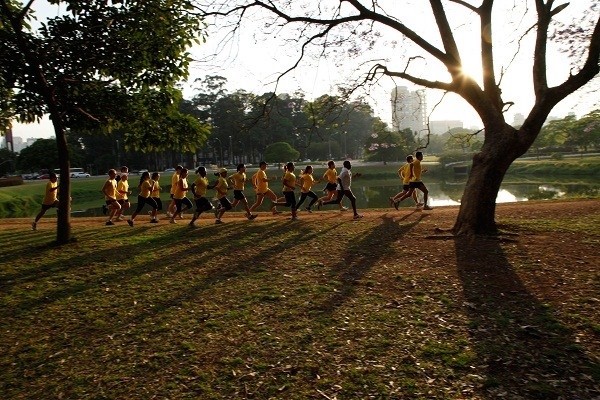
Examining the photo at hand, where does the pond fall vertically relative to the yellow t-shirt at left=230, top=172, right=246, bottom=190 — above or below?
below

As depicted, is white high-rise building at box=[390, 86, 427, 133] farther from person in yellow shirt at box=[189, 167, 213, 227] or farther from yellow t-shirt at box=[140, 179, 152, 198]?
yellow t-shirt at box=[140, 179, 152, 198]

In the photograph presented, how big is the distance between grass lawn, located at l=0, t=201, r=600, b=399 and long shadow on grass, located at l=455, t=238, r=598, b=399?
0.7 inches

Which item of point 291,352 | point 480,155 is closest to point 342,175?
point 480,155

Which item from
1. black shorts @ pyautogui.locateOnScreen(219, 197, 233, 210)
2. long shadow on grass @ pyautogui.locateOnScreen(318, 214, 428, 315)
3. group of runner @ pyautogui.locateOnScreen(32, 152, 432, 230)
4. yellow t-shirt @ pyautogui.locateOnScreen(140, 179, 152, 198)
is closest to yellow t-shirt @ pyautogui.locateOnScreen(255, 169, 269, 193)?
group of runner @ pyautogui.locateOnScreen(32, 152, 432, 230)

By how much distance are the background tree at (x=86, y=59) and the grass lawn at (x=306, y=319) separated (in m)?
2.78

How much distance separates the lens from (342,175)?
13.7 meters

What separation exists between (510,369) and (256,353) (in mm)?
2509

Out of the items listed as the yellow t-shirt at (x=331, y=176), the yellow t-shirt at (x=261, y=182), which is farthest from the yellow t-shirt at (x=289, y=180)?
the yellow t-shirt at (x=331, y=176)

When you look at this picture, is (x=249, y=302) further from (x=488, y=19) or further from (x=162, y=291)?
(x=488, y=19)

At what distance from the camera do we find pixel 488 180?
29.6ft

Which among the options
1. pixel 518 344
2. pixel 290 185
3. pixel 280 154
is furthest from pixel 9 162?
pixel 518 344

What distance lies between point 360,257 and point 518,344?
140 inches

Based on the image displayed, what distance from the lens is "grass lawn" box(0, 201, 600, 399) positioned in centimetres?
419

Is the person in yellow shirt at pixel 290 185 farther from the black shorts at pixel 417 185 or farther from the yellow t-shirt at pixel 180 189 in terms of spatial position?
the black shorts at pixel 417 185
